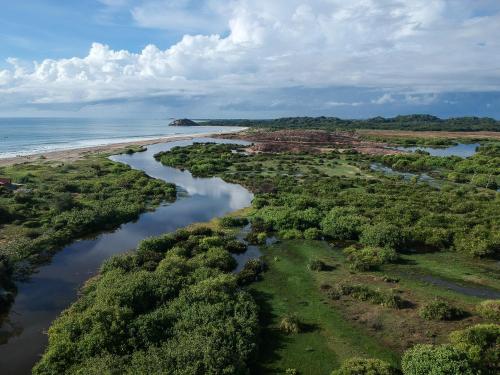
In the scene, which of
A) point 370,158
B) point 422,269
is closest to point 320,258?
point 422,269

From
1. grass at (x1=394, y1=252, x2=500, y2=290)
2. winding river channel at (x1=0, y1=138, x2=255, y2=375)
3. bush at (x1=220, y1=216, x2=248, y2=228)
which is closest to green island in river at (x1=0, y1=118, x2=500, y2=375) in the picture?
grass at (x1=394, y1=252, x2=500, y2=290)

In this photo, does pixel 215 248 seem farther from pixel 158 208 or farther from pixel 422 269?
pixel 158 208

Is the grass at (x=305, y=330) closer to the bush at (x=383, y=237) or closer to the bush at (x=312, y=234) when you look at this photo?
the bush at (x=383, y=237)

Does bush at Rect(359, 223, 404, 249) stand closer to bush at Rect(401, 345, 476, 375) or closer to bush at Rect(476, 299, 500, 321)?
bush at Rect(476, 299, 500, 321)

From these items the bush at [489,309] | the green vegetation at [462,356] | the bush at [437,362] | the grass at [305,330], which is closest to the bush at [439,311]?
the bush at [489,309]

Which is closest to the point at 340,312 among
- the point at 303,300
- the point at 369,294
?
the point at 303,300

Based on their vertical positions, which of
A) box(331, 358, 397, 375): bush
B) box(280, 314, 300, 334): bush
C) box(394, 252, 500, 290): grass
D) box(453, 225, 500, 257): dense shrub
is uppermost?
box(453, 225, 500, 257): dense shrub
